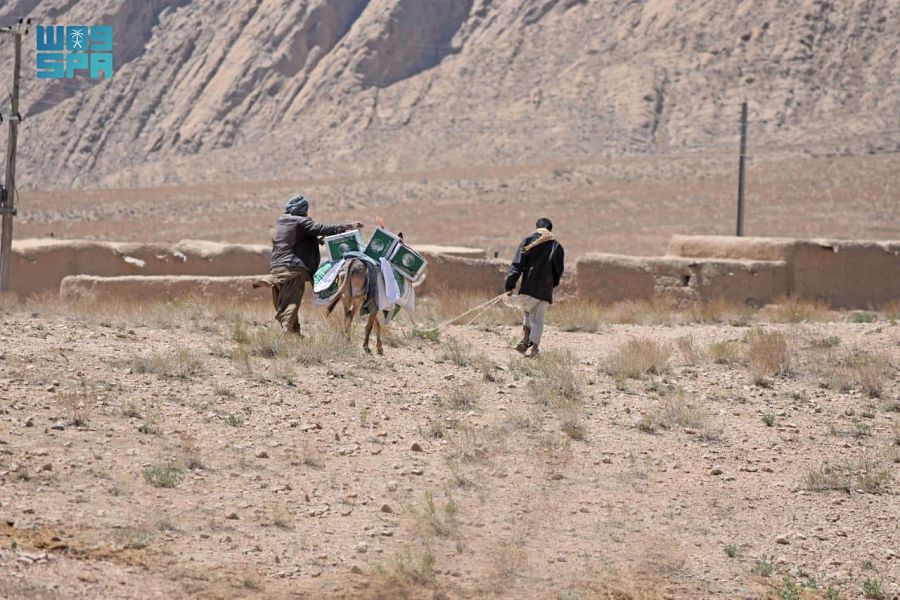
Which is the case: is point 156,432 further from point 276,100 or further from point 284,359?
point 276,100

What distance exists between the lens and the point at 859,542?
7.85 metres

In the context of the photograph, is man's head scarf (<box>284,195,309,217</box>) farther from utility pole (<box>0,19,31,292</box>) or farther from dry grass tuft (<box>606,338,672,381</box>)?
Result: utility pole (<box>0,19,31,292</box>)

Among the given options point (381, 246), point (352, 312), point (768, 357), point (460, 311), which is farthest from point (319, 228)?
point (768, 357)

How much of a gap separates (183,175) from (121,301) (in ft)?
158

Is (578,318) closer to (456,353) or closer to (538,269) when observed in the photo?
(538,269)

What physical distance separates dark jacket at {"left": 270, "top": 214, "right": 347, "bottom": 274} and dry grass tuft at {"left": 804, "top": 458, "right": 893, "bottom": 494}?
4.74 metres

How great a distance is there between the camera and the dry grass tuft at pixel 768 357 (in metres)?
11.7

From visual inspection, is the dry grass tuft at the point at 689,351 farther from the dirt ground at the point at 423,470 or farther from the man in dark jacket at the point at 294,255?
the man in dark jacket at the point at 294,255

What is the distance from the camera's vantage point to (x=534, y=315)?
12211 mm

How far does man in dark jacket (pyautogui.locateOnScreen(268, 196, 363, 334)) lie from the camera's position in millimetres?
11391

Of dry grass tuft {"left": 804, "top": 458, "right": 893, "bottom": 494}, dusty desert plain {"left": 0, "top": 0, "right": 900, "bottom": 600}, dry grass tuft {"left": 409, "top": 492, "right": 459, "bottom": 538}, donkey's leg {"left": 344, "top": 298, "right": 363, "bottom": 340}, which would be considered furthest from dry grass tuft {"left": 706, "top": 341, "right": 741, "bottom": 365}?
dry grass tuft {"left": 409, "top": 492, "right": 459, "bottom": 538}

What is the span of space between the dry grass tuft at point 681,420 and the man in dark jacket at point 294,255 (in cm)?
322

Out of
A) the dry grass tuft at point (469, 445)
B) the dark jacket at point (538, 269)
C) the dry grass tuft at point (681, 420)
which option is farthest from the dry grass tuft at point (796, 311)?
the dry grass tuft at point (469, 445)

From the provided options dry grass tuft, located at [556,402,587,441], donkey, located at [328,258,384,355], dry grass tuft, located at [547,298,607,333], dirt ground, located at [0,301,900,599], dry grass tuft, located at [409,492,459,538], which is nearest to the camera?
dirt ground, located at [0,301,900,599]
